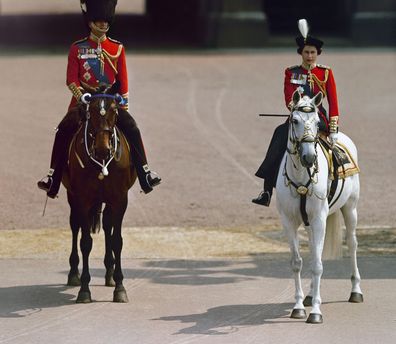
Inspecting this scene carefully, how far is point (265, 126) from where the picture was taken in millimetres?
26594

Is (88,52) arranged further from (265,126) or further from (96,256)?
(265,126)

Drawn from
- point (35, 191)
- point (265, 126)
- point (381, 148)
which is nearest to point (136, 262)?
point (35, 191)

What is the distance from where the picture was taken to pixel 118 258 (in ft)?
46.8

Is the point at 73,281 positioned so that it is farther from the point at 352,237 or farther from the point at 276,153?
the point at 352,237

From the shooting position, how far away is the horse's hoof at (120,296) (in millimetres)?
14031

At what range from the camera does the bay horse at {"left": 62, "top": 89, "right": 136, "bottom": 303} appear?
13766mm

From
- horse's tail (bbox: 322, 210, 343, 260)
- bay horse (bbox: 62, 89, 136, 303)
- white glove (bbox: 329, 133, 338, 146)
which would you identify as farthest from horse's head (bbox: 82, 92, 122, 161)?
horse's tail (bbox: 322, 210, 343, 260)

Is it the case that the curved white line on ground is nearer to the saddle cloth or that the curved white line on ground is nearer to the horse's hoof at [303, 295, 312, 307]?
the saddle cloth

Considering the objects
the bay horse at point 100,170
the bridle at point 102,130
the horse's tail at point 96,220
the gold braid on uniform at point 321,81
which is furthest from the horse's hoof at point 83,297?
the gold braid on uniform at point 321,81

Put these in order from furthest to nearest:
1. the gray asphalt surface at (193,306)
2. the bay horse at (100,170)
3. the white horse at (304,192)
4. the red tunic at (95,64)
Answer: the red tunic at (95,64) < the bay horse at (100,170) < the white horse at (304,192) < the gray asphalt surface at (193,306)

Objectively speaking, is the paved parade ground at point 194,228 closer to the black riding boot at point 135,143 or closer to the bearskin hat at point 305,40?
the black riding boot at point 135,143

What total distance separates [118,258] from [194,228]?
410cm

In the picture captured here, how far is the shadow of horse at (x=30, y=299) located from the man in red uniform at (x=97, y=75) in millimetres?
1077

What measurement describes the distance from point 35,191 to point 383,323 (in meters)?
8.55
